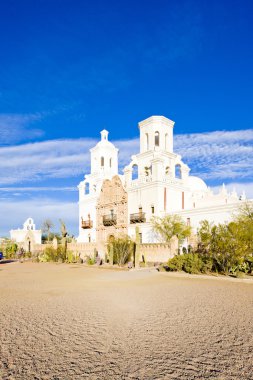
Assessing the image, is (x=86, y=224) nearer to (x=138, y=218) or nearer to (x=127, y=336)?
(x=138, y=218)

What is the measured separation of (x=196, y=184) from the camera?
133ft

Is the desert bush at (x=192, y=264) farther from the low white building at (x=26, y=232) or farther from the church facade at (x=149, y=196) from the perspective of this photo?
the low white building at (x=26, y=232)

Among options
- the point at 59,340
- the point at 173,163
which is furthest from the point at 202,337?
the point at 173,163

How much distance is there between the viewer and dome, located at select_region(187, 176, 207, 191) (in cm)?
3983

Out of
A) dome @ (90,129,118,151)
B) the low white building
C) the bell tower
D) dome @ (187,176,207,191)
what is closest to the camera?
the bell tower

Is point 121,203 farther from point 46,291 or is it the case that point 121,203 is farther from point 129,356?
point 129,356

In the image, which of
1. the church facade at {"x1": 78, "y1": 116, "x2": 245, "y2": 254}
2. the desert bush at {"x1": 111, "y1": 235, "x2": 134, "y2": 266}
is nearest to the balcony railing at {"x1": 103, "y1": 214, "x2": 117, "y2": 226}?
the church facade at {"x1": 78, "y1": 116, "x2": 245, "y2": 254}

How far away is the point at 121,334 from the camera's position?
18.9 ft

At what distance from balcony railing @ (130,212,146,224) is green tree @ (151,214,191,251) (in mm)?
1907

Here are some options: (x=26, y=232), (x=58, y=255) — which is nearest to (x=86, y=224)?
(x=58, y=255)

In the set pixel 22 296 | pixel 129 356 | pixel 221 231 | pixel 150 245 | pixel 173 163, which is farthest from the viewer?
pixel 173 163

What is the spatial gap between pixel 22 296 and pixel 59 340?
17.1ft

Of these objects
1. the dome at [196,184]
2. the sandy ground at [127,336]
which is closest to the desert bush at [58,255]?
the dome at [196,184]

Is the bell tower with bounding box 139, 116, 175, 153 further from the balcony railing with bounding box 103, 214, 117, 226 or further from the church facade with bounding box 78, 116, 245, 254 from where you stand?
the balcony railing with bounding box 103, 214, 117, 226
